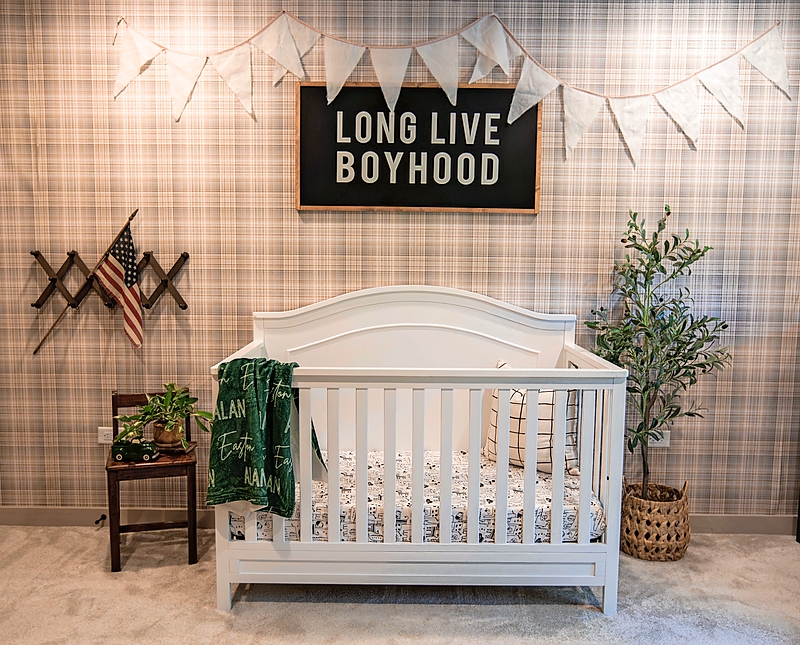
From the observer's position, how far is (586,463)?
7.66 ft

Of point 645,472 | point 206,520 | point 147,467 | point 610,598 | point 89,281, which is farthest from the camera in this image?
point 206,520

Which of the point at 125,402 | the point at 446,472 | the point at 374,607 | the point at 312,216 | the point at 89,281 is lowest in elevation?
the point at 374,607

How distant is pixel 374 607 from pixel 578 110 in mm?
2129

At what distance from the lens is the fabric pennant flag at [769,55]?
2.95m

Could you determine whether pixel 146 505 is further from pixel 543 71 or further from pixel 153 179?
pixel 543 71

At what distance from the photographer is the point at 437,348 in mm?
3035

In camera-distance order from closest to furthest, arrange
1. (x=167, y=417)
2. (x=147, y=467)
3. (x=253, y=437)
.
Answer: (x=253, y=437) < (x=147, y=467) < (x=167, y=417)

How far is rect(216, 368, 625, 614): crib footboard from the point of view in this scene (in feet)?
7.51

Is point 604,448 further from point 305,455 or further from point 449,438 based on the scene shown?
point 305,455

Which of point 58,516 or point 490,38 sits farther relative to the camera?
point 58,516

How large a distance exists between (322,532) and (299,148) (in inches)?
62.2

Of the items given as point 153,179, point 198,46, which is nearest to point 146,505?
point 153,179

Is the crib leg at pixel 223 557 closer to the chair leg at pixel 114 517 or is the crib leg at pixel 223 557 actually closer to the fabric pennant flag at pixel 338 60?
the chair leg at pixel 114 517

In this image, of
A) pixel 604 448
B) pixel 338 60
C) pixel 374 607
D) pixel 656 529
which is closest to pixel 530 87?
pixel 338 60
